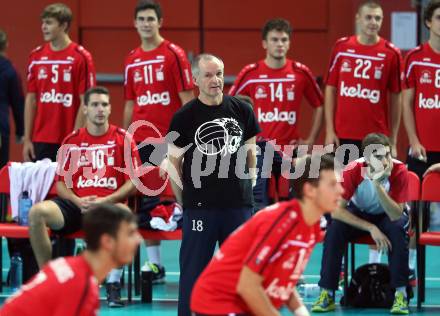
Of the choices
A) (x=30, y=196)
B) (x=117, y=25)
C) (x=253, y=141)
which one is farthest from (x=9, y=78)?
(x=253, y=141)

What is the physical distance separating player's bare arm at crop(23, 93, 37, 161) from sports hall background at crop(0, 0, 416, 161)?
3.44 metres

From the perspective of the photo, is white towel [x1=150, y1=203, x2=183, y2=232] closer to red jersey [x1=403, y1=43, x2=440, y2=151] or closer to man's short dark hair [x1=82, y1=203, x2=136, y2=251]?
red jersey [x1=403, y1=43, x2=440, y2=151]

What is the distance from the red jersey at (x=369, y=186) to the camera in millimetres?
8773

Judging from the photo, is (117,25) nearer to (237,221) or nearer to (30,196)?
(30,196)

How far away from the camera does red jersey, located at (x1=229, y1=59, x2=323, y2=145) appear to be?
992 cm

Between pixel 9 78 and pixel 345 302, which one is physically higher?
pixel 9 78

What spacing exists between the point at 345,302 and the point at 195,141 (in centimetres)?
248

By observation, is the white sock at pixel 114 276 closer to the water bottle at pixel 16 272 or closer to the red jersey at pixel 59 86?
Answer: the water bottle at pixel 16 272

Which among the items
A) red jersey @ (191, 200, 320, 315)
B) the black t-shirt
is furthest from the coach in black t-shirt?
red jersey @ (191, 200, 320, 315)

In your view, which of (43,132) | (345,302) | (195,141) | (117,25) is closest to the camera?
(195,141)

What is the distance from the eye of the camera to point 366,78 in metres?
9.88

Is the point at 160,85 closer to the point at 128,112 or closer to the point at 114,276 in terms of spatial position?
the point at 128,112

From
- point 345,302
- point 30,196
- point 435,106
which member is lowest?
point 345,302

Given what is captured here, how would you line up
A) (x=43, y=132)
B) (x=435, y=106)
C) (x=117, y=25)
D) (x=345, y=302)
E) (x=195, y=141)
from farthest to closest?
(x=117, y=25) → (x=43, y=132) → (x=435, y=106) → (x=345, y=302) → (x=195, y=141)
